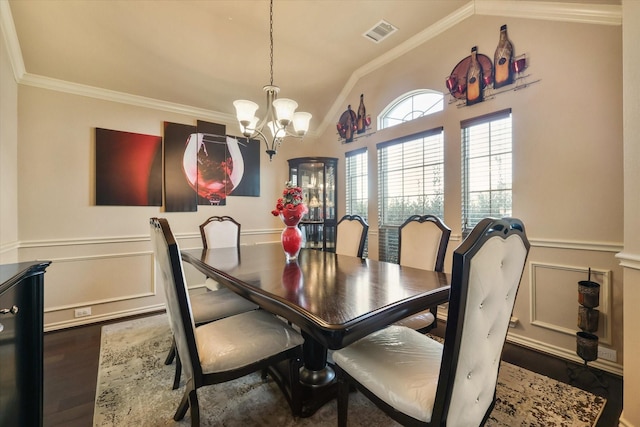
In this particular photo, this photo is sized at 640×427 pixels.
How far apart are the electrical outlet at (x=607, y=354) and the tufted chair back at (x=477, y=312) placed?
1.72m

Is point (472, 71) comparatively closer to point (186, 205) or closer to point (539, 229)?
point (539, 229)

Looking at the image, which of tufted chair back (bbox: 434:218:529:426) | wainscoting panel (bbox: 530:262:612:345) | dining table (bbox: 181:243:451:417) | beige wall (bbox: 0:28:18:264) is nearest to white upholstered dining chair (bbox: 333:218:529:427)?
tufted chair back (bbox: 434:218:529:426)

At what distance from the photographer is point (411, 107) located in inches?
128

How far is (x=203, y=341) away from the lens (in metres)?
1.39

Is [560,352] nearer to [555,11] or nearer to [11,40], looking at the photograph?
[555,11]

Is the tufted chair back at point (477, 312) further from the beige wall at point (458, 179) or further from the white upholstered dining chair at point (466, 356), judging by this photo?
the beige wall at point (458, 179)

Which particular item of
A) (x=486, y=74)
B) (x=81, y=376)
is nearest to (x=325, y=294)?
(x=81, y=376)

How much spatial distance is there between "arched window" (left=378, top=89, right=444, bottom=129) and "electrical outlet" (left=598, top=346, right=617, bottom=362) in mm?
2413

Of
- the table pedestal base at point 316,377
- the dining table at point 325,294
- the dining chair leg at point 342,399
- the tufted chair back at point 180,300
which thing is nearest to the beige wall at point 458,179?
the dining table at point 325,294

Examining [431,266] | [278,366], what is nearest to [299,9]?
[431,266]

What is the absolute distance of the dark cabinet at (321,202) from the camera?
4.09 metres

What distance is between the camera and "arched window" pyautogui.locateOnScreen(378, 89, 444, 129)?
118 inches

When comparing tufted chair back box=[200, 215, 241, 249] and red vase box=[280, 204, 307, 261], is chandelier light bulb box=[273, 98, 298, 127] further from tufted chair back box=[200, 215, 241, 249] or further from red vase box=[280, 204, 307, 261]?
tufted chair back box=[200, 215, 241, 249]

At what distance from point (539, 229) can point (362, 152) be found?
2224 millimetres
